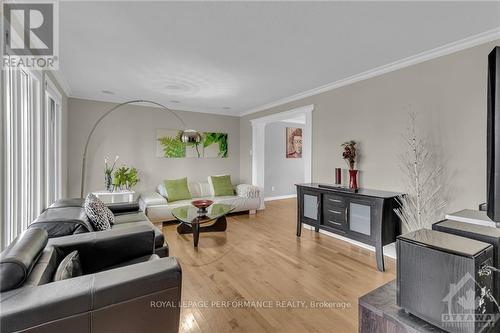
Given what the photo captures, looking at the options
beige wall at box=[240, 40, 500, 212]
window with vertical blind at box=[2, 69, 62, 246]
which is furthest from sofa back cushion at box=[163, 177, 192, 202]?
beige wall at box=[240, 40, 500, 212]

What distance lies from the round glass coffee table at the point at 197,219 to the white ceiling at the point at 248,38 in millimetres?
2005

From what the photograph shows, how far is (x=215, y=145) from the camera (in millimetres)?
5852

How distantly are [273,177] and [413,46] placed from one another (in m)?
4.72

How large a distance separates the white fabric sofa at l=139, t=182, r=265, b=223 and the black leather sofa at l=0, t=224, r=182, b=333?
271cm

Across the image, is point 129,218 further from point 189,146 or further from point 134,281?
point 189,146

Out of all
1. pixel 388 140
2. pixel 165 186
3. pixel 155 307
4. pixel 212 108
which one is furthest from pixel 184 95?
pixel 155 307

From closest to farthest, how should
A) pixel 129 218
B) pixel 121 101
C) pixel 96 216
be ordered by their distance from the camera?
pixel 96 216 < pixel 129 218 < pixel 121 101

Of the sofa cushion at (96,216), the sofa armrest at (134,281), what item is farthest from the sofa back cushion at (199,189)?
the sofa armrest at (134,281)

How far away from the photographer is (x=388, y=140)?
3.02m

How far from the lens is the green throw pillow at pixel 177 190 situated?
4.66 meters

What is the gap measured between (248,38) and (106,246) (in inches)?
86.5

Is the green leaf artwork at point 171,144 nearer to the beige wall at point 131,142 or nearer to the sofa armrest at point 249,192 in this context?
the beige wall at point 131,142

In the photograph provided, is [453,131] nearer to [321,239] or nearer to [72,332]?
[321,239]

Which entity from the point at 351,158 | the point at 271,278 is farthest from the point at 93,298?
the point at 351,158
